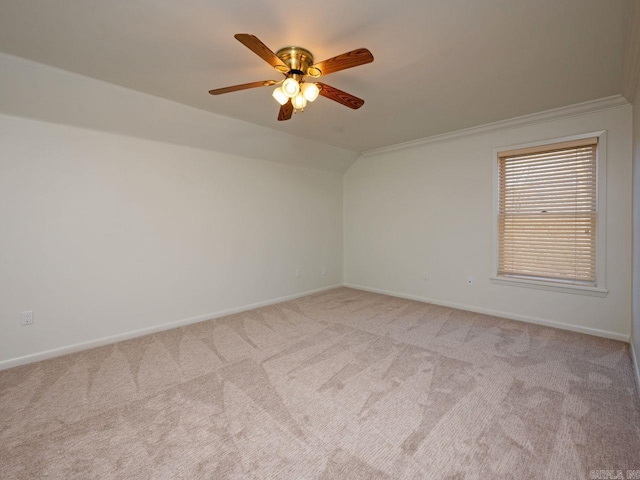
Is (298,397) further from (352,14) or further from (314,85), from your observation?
(352,14)

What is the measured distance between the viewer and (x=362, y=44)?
2057 millimetres

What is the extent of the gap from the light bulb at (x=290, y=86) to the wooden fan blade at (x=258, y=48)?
103mm

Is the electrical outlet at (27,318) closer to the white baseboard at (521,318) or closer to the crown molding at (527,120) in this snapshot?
the white baseboard at (521,318)

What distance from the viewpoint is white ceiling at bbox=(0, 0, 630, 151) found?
5.63 ft

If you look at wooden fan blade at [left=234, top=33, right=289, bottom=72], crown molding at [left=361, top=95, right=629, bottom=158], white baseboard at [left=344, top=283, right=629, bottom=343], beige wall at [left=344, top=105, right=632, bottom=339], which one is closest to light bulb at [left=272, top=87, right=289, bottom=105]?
wooden fan blade at [left=234, top=33, right=289, bottom=72]

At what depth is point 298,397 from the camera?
2094mm

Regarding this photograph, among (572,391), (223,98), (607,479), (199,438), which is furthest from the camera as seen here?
(223,98)

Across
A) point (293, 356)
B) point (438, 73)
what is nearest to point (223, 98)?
point (438, 73)

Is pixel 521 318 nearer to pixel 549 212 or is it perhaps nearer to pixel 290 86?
pixel 549 212

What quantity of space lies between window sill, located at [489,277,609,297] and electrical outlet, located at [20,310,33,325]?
5.07m

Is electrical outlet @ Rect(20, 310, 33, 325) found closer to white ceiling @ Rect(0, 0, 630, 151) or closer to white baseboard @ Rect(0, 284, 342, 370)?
white baseboard @ Rect(0, 284, 342, 370)

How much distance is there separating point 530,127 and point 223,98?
11.6 feet

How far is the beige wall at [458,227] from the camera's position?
3047mm

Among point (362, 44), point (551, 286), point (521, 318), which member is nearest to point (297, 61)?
point (362, 44)
